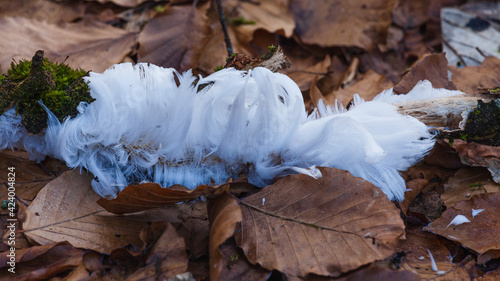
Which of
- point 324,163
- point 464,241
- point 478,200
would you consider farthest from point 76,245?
point 478,200

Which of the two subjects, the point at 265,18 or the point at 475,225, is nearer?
the point at 475,225

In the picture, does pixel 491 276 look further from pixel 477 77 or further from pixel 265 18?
pixel 265 18

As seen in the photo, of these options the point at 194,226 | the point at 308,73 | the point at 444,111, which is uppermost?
the point at 444,111

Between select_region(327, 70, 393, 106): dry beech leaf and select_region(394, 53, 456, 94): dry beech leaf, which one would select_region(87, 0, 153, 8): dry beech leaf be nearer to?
select_region(327, 70, 393, 106): dry beech leaf

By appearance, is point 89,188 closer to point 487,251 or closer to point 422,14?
point 487,251

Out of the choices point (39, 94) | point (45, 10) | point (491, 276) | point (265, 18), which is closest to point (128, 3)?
point (45, 10)

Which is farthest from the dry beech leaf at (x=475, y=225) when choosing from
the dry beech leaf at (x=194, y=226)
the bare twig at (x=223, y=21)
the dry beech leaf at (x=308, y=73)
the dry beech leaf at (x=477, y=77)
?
the bare twig at (x=223, y=21)
